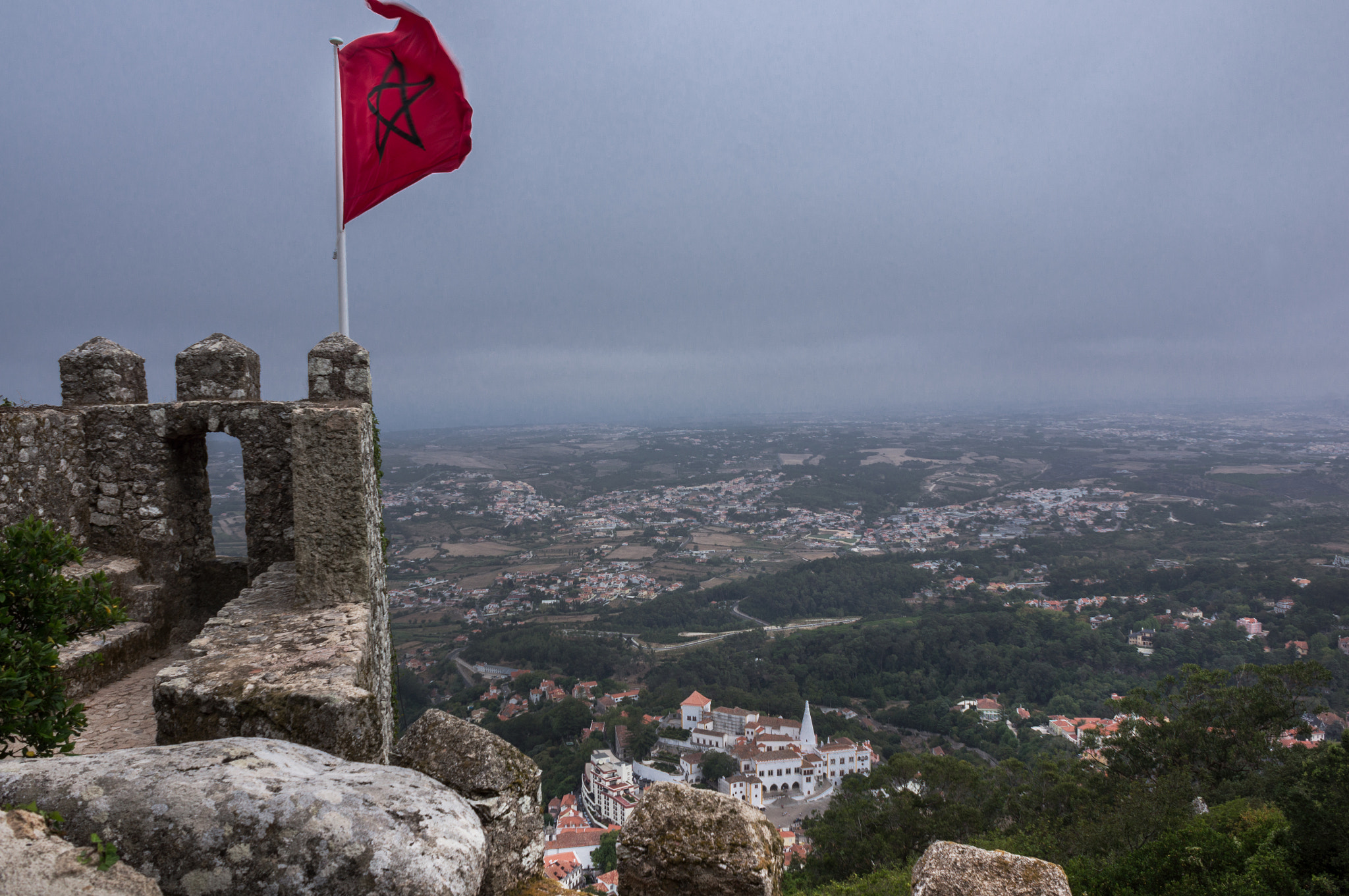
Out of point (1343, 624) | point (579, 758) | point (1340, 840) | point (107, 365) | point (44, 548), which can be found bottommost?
point (579, 758)

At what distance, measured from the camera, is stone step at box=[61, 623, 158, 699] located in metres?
4.10

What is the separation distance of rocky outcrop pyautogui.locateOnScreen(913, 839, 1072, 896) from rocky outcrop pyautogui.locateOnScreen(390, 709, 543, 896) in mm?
2085

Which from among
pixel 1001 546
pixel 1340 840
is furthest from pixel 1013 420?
pixel 1340 840

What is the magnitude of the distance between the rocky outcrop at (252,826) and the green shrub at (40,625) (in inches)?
18.1

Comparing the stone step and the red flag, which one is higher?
the red flag

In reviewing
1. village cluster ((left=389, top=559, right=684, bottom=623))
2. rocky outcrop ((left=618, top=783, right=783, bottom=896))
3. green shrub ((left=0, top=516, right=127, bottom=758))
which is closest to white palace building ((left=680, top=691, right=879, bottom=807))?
village cluster ((left=389, top=559, right=684, bottom=623))

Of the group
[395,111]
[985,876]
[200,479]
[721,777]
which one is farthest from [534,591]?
[985,876]

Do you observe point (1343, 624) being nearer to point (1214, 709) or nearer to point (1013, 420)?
point (1214, 709)

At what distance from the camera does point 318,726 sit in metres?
2.94

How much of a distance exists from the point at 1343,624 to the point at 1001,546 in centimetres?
2784

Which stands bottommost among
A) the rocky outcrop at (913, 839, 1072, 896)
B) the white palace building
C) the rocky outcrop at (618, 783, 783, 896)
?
the white palace building

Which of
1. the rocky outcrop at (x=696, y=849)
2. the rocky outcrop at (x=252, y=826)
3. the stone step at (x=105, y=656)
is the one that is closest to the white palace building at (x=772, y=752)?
the stone step at (x=105, y=656)

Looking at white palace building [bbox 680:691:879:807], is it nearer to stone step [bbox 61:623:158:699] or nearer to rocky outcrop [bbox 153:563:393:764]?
stone step [bbox 61:623:158:699]

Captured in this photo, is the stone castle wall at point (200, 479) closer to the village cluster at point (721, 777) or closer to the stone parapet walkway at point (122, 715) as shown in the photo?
the stone parapet walkway at point (122, 715)
